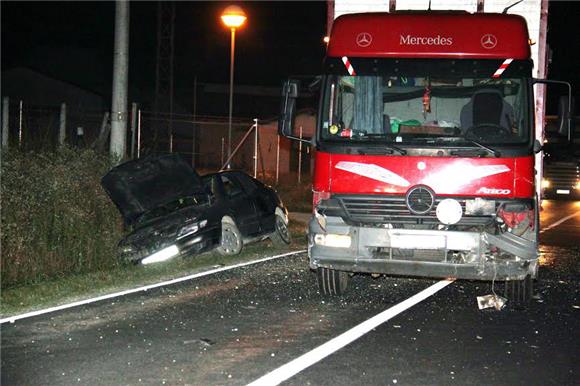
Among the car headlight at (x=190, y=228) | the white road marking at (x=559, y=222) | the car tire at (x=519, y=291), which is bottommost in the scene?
the white road marking at (x=559, y=222)

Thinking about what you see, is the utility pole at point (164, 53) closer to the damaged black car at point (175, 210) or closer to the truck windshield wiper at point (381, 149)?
the damaged black car at point (175, 210)

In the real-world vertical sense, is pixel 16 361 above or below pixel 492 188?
below

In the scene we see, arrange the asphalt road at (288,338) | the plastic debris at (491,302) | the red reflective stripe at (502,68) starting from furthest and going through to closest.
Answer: the plastic debris at (491,302), the red reflective stripe at (502,68), the asphalt road at (288,338)

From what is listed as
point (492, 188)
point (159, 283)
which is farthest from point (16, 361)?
point (492, 188)

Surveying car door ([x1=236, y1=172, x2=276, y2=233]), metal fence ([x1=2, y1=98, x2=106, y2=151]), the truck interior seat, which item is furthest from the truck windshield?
metal fence ([x1=2, y1=98, x2=106, y2=151])

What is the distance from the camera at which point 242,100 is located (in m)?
55.1

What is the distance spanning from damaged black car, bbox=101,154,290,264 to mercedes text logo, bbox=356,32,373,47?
167 inches

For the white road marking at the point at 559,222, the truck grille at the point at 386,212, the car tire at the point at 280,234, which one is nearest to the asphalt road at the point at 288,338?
the truck grille at the point at 386,212

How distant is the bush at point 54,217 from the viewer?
35.0 feet

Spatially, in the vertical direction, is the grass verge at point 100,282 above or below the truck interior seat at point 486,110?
below

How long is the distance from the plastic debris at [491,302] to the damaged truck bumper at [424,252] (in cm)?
63

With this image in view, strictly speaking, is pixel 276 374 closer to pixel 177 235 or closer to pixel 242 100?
pixel 177 235

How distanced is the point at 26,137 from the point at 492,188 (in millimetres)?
8617

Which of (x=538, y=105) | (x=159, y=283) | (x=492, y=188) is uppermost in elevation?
(x=538, y=105)
